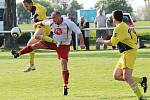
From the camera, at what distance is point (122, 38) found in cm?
1079

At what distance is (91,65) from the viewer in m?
19.8

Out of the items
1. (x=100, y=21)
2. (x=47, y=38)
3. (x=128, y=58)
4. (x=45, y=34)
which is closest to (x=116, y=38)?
(x=128, y=58)

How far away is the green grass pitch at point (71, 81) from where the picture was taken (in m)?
12.3

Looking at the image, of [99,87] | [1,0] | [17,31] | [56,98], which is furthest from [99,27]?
[56,98]

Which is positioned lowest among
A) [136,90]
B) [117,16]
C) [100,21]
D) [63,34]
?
[136,90]

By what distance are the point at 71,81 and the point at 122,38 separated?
4584 mm

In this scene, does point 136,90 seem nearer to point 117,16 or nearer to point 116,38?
point 116,38

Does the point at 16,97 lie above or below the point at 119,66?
below

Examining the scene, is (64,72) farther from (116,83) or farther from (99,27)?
(99,27)

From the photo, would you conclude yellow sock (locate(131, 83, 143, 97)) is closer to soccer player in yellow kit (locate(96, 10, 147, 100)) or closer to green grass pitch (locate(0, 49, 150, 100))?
soccer player in yellow kit (locate(96, 10, 147, 100))

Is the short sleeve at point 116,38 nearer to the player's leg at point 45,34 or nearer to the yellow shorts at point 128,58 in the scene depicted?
the yellow shorts at point 128,58

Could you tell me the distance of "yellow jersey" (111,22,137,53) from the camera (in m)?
10.8

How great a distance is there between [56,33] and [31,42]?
3035 mm

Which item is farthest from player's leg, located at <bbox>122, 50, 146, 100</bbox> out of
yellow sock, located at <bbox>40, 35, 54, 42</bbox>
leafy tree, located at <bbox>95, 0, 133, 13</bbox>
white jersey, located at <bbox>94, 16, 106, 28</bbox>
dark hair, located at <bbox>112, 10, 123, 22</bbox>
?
leafy tree, located at <bbox>95, 0, 133, 13</bbox>
